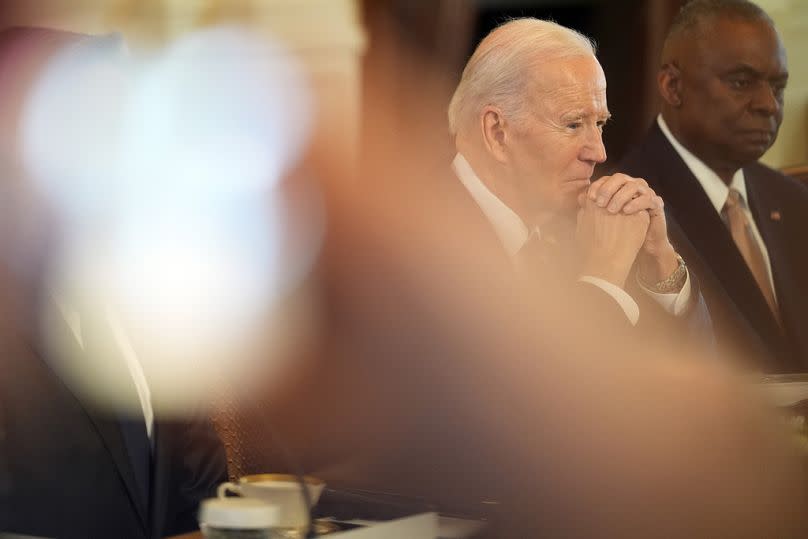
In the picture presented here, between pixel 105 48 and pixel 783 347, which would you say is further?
pixel 783 347

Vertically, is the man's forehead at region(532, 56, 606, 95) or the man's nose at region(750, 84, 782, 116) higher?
the man's forehead at region(532, 56, 606, 95)

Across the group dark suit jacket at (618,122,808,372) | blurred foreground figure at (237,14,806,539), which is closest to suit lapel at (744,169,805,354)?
dark suit jacket at (618,122,808,372)

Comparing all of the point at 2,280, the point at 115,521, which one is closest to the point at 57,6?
the point at 2,280

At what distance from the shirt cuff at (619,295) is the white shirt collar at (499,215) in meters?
0.14

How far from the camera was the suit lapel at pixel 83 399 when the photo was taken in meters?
1.43

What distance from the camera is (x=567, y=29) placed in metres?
1.75

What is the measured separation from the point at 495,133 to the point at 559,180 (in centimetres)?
14

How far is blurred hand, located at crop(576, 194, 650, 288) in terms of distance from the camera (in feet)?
5.47

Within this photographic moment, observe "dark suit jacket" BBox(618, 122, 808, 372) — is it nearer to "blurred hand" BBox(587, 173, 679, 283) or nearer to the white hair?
"blurred hand" BBox(587, 173, 679, 283)

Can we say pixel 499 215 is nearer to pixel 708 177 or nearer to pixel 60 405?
pixel 708 177

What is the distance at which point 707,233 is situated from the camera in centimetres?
179

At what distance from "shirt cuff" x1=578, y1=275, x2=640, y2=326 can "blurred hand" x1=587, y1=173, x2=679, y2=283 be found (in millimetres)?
72

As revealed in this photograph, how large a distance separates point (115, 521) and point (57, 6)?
5.78 feet

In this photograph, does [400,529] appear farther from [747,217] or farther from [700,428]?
[747,217]
